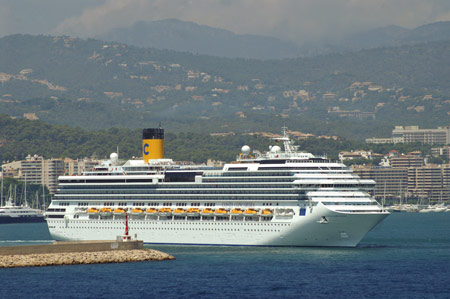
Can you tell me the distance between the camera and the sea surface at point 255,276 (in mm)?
57719

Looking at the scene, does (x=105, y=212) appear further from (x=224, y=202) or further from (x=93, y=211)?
(x=224, y=202)

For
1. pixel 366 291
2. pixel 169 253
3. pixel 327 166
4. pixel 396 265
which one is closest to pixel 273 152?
pixel 327 166

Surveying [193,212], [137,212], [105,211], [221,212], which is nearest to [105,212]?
[105,211]

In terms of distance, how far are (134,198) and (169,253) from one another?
11066mm

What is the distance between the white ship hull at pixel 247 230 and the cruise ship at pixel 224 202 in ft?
0.23

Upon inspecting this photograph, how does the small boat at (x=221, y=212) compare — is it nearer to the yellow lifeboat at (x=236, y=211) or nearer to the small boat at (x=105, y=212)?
the yellow lifeboat at (x=236, y=211)

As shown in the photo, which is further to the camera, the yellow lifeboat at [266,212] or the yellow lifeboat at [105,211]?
the yellow lifeboat at [105,211]

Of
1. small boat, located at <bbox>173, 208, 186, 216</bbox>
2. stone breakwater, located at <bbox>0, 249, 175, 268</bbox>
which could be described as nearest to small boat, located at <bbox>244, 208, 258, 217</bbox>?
small boat, located at <bbox>173, 208, 186, 216</bbox>

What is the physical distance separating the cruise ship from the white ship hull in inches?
2.8

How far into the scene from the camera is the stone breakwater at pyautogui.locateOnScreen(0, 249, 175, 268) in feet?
228

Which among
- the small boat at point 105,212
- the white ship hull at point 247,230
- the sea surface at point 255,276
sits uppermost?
the small boat at point 105,212

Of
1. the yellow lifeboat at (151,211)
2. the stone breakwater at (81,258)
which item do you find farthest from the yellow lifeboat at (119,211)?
the stone breakwater at (81,258)

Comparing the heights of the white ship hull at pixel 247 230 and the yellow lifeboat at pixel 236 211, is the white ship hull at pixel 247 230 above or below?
below

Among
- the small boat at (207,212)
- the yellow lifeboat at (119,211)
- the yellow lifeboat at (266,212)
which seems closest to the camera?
the yellow lifeboat at (266,212)
